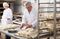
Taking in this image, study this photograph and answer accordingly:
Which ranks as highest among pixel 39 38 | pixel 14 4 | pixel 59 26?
pixel 14 4

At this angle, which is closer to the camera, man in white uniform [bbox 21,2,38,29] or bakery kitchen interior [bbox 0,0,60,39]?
bakery kitchen interior [bbox 0,0,60,39]

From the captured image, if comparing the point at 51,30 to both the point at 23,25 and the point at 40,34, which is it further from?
the point at 23,25

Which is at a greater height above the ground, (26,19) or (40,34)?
(26,19)

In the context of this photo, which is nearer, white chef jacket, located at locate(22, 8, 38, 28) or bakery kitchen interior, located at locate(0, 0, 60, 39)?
bakery kitchen interior, located at locate(0, 0, 60, 39)

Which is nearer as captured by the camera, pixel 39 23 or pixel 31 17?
pixel 39 23

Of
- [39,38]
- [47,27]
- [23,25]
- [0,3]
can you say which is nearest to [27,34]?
[39,38]

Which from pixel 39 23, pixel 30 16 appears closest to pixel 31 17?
pixel 30 16

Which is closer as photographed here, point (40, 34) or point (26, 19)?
point (40, 34)

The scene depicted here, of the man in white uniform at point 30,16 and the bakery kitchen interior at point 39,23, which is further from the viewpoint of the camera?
the man in white uniform at point 30,16

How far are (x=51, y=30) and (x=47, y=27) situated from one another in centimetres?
13

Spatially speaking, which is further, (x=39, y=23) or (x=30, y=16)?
(x=30, y=16)

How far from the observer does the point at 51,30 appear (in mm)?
2945

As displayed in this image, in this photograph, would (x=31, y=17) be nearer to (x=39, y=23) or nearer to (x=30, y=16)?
(x=30, y=16)

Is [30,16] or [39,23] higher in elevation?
[30,16]
